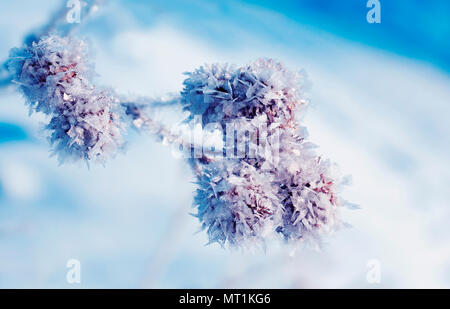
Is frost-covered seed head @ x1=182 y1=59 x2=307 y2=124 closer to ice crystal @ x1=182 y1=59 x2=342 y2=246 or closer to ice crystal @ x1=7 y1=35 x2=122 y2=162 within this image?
ice crystal @ x1=182 y1=59 x2=342 y2=246

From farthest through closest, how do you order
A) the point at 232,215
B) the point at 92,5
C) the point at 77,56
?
the point at 92,5
the point at 77,56
the point at 232,215

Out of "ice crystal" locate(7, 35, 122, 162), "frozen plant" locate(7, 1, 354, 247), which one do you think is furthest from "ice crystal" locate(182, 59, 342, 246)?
"ice crystal" locate(7, 35, 122, 162)

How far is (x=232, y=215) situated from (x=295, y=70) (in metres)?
0.56

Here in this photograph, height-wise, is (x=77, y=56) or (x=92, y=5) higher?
(x=92, y=5)

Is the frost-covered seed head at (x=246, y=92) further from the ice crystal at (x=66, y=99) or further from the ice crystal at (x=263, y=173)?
the ice crystal at (x=66, y=99)

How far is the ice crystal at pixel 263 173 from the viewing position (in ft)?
3.01

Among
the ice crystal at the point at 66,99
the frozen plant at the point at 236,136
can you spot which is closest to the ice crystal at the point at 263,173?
the frozen plant at the point at 236,136

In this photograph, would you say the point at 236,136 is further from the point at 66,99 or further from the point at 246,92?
the point at 66,99

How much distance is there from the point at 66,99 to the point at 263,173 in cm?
66

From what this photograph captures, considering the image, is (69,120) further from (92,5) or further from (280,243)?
(92,5)

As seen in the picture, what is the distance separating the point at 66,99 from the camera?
97cm

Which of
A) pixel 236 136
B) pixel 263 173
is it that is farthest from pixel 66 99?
pixel 263 173
